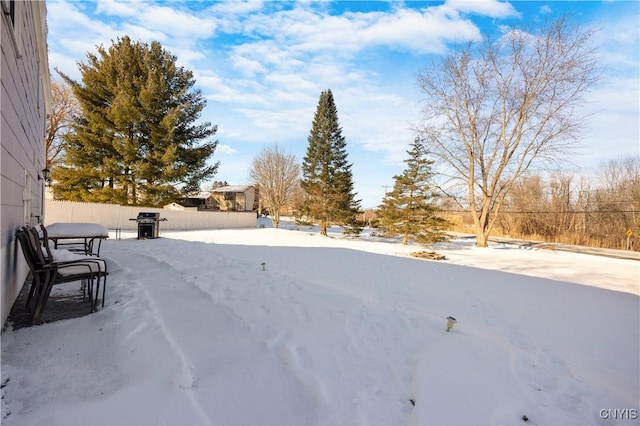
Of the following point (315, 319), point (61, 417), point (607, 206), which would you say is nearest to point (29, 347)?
point (61, 417)

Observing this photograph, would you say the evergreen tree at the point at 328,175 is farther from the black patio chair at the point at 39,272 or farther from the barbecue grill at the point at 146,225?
the black patio chair at the point at 39,272

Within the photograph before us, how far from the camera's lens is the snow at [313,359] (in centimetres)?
180

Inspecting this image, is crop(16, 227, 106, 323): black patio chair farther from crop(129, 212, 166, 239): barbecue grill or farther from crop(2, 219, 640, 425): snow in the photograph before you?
crop(129, 212, 166, 239): barbecue grill

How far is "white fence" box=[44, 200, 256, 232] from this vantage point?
1341 cm

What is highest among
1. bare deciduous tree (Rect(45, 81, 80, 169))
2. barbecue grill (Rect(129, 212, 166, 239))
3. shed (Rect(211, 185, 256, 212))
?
bare deciduous tree (Rect(45, 81, 80, 169))

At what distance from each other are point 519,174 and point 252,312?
16.3 m

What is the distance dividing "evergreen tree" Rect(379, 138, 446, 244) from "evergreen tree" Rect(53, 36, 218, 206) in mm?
13655

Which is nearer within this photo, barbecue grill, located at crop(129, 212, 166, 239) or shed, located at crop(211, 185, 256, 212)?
barbecue grill, located at crop(129, 212, 166, 239)

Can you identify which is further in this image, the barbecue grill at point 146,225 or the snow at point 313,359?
the barbecue grill at point 146,225

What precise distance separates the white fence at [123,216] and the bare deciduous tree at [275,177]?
2986 mm

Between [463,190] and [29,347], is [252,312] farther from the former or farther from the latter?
[463,190]

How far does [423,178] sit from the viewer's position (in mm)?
14750

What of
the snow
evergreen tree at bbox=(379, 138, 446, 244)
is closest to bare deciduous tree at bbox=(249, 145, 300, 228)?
evergreen tree at bbox=(379, 138, 446, 244)

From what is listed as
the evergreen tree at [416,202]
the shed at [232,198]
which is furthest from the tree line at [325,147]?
the shed at [232,198]
